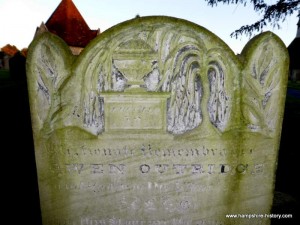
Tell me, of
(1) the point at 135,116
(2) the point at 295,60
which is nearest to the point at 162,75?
(1) the point at 135,116

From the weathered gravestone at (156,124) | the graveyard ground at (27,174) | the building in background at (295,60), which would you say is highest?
the building in background at (295,60)

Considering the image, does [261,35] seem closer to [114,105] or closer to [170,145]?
[170,145]

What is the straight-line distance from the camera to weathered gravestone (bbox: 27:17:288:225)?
6.70 ft

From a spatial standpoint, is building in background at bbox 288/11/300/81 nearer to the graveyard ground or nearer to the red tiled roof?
the red tiled roof

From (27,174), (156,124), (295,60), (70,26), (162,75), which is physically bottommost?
(27,174)

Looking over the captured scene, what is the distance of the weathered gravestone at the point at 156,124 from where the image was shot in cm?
204

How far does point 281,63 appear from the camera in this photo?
2.09 m

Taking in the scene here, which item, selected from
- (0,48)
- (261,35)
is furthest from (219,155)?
(0,48)

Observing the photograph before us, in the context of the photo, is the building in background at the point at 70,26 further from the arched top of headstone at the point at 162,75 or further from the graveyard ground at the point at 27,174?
the arched top of headstone at the point at 162,75

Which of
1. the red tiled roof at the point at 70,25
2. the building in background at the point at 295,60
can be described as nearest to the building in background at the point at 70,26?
the red tiled roof at the point at 70,25

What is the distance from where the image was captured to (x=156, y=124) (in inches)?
84.2

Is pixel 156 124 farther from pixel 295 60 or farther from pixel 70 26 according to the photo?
pixel 295 60

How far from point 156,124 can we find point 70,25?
19.6 m

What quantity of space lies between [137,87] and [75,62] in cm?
56
